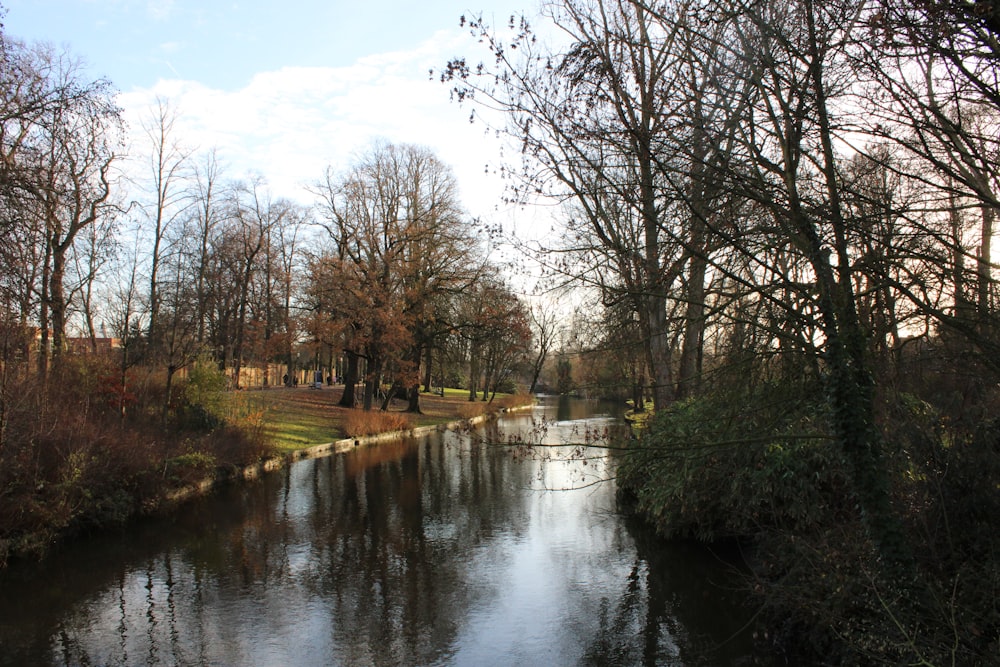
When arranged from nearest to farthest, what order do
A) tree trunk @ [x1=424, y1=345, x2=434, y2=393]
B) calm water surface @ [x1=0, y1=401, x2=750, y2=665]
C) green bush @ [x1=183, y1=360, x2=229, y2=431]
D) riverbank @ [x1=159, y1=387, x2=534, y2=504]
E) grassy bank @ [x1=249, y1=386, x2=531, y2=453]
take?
calm water surface @ [x1=0, y1=401, x2=750, y2=665]
riverbank @ [x1=159, y1=387, x2=534, y2=504]
green bush @ [x1=183, y1=360, x2=229, y2=431]
grassy bank @ [x1=249, y1=386, x2=531, y2=453]
tree trunk @ [x1=424, y1=345, x2=434, y2=393]

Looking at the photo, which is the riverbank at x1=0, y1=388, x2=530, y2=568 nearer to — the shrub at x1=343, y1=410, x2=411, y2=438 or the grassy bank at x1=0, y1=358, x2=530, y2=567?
the grassy bank at x1=0, y1=358, x2=530, y2=567

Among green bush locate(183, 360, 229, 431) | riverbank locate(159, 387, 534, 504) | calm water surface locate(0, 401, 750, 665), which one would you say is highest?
green bush locate(183, 360, 229, 431)

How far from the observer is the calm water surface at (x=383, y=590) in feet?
22.4

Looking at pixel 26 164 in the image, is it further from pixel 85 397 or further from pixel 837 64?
pixel 837 64

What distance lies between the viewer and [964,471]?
5777mm

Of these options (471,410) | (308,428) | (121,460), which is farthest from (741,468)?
(471,410)

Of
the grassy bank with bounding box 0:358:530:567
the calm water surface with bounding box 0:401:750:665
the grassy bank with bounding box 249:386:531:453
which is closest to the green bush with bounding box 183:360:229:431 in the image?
the grassy bank with bounding box 0:358:530:567

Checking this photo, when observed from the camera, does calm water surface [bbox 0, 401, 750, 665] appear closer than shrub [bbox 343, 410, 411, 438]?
Yes

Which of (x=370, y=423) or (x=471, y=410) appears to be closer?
(x=370, y=423)

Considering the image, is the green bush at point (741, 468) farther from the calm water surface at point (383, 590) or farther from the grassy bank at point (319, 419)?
the grassy bank at point (319, 419)

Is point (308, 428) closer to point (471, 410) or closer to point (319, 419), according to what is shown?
point (319, 419)

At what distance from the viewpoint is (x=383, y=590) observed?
872 centimetres

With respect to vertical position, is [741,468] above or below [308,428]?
above

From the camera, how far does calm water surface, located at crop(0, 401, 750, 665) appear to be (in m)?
6.84
